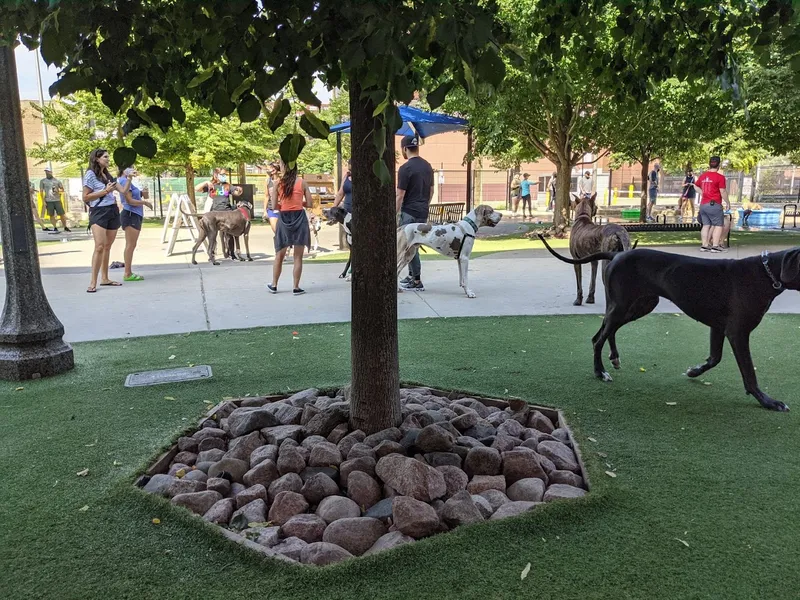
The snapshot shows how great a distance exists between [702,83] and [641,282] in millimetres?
1535

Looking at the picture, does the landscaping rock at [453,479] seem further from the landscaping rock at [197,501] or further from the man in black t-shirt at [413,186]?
the man in black t-shirt at [413,186]

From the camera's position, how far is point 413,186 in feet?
31.0

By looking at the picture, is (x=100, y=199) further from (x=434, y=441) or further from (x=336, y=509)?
(x=336, y=509)

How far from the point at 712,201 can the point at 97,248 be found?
1120 centimetres

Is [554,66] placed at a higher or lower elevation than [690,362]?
higher

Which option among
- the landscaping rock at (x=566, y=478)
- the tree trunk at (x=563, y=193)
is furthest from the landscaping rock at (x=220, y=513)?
the tree trunk at (x=563, y=193)

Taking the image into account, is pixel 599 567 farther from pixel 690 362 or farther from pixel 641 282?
pixel 690 362

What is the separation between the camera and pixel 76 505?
10.8 feet

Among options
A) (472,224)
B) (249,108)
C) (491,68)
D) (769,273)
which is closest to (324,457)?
(249,108)

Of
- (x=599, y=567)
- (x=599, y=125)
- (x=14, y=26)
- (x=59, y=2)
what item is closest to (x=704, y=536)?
(x=599, y=567)

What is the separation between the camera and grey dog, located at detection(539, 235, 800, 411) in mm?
4375

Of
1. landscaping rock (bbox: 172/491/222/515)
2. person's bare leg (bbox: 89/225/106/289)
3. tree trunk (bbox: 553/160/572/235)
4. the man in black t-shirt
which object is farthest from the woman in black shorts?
tree trunk (bbox: 553/160/572/235)

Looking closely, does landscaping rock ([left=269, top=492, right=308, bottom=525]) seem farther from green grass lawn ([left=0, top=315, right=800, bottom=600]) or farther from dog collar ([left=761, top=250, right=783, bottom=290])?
dog collar ([left=761, top=250, right=783, bottom=290])

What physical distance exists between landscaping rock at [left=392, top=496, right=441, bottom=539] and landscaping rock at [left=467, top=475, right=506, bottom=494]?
411 mm
